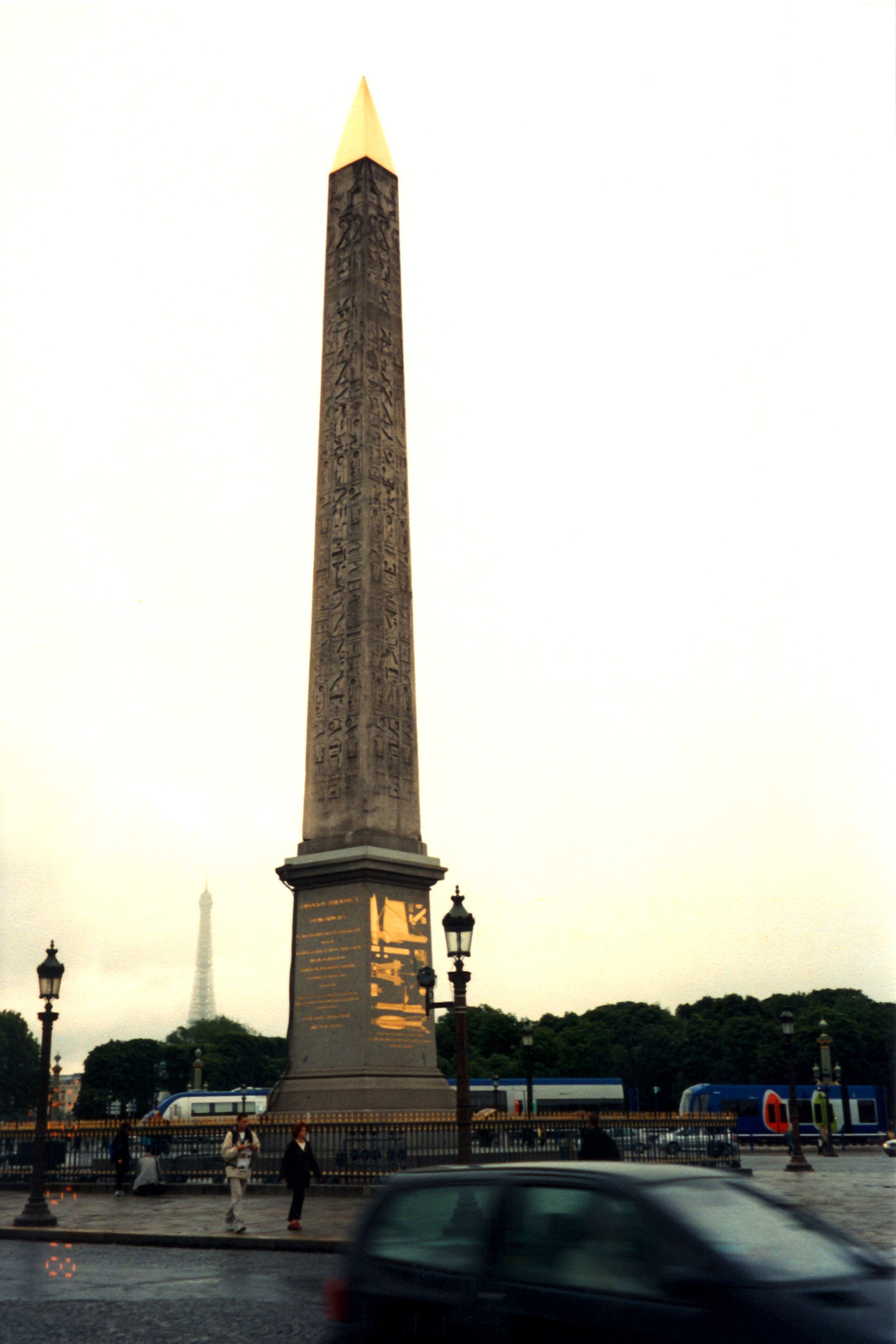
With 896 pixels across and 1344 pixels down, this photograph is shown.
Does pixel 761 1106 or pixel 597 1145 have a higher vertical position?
pixel 597 1145

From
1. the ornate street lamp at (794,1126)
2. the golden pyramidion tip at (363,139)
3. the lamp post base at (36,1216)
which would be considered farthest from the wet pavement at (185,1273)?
the golden pyramidion tip at (363,139)

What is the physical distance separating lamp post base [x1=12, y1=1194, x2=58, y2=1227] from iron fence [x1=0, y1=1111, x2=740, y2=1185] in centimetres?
545

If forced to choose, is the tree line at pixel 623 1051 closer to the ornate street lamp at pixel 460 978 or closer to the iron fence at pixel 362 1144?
the iron fence at pixel 362 1144

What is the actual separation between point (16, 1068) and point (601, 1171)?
412ft

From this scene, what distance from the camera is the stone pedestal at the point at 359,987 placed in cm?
2694

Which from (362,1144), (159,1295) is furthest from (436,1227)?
(362,1144)

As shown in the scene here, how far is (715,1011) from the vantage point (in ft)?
392

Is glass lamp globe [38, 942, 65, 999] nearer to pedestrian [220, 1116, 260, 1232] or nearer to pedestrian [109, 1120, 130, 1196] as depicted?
pedestrian [220, 1116, 260, 1232]

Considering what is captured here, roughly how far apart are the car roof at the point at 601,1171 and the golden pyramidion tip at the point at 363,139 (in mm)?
31606

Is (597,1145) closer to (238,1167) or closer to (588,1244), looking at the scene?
(238,1167)

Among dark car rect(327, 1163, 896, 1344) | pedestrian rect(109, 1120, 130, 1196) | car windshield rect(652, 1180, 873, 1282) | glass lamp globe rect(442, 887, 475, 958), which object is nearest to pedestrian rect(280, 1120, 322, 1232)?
glass lamp globe rect(442, 887, 475, 958)

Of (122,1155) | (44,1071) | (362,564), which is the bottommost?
(122,1155)

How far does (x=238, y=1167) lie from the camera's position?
1886 cm

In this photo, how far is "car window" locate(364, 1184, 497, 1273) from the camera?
5984 mm
